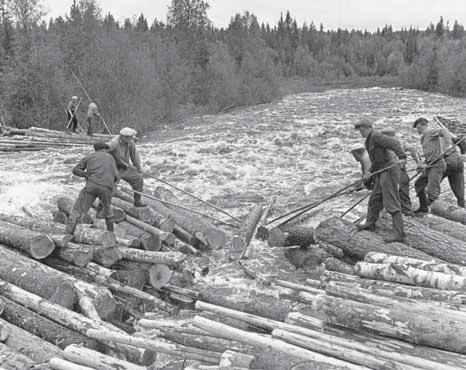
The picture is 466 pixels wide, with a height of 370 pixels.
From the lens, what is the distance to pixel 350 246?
23.9 ft

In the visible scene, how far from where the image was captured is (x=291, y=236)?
8.49m

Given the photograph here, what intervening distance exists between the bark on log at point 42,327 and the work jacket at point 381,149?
4.41 m

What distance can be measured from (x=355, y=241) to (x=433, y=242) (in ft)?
3.28

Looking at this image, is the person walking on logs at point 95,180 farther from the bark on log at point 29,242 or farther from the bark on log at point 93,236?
the bark on log at point 29,242

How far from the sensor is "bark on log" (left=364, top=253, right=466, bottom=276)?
5793 millimetres

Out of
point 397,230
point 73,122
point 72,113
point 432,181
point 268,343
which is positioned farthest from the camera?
point 73,122

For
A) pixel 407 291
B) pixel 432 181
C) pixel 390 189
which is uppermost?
pixel 390 189

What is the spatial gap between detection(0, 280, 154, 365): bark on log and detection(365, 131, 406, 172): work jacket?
13.7 ft

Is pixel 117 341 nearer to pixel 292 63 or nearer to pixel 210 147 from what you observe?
pixel 210 147

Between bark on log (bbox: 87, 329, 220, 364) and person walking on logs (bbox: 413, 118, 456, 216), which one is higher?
person walking on logs (bbox: 413, 118, 456, 216)

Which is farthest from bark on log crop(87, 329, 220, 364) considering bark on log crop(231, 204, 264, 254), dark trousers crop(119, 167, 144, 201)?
dark trousers crop(119, 167, 144, 201)

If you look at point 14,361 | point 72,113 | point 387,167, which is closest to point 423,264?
point 387,167

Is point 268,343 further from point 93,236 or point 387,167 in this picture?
point 387,167

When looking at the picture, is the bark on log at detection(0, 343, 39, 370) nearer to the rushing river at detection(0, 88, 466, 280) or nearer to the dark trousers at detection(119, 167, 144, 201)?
the dark trousers at detection(119, 167, 144, 201)
